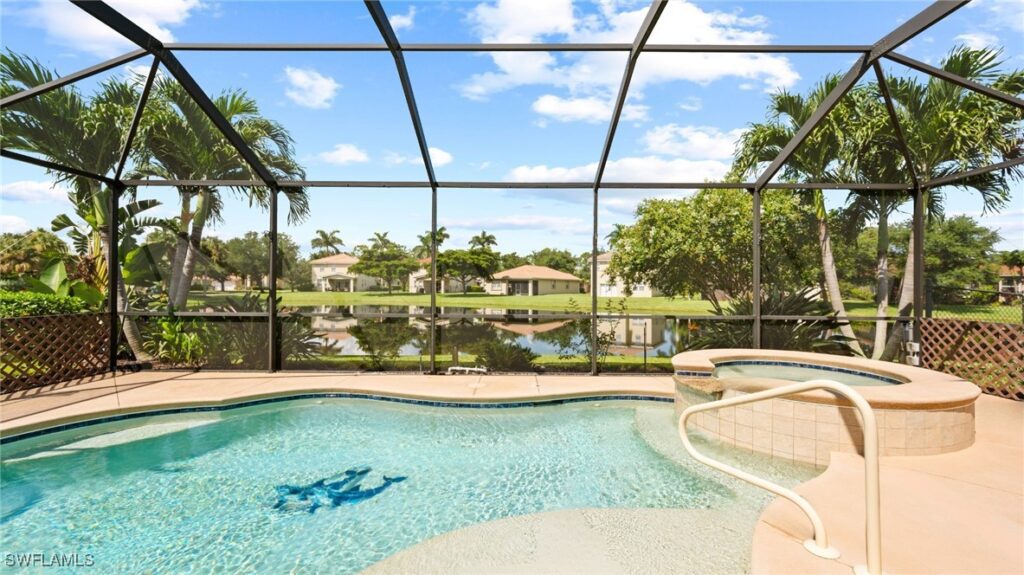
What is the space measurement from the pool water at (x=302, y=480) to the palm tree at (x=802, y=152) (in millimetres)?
5897

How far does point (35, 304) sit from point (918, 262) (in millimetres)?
12959

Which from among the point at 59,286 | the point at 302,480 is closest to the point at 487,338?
the point at 302,480

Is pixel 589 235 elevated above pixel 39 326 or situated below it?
above

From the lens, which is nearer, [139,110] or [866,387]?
[866,387]

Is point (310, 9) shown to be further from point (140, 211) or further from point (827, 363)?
point (827, 363)

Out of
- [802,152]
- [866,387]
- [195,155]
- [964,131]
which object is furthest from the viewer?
[802,152]

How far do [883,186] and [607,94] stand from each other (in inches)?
169

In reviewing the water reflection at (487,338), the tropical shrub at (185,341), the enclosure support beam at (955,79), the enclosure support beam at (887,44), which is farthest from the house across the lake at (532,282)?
the enclosure support beam at (955,79)

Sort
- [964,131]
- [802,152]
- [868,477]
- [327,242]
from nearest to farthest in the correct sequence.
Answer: [868,477] → [964,131] → [802,152] → [327,242]

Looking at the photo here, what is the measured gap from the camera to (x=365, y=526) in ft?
10.0

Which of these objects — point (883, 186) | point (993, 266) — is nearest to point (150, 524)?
point (883, 186)

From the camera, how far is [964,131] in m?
6.93

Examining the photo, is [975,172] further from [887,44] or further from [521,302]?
[521,302]

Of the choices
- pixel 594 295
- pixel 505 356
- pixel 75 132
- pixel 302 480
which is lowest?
pixel 302 480
